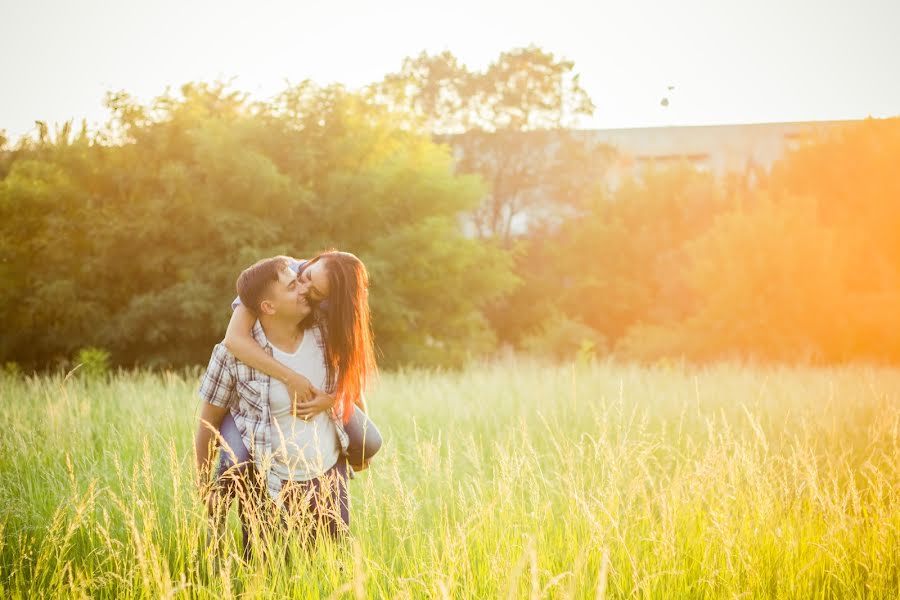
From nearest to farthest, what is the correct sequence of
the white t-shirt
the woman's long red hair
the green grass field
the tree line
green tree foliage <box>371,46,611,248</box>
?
the green grass field → the white t-shirt → the woman's long red hair → the tree line → green tree foliage <box>371,46,611,248</box>

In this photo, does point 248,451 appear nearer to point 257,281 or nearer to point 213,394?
point 213,394

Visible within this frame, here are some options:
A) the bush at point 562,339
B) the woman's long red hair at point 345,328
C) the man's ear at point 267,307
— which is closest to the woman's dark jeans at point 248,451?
the woman's long red hair at point 345,328

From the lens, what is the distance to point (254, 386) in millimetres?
3588

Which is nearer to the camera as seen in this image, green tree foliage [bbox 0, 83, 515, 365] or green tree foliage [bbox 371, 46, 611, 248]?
green tree foliage [bbox 0, 83, 515, 365]

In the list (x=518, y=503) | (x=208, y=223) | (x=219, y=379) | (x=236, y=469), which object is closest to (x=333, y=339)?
(x=219, y=379)

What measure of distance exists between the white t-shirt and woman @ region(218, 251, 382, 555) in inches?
1.9

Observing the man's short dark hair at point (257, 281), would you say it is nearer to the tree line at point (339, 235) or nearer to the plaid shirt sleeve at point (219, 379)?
the plaid shirt sleeve at point (219, 379)

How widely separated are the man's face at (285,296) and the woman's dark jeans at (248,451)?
22.1 inches

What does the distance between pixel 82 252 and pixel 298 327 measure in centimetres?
1736

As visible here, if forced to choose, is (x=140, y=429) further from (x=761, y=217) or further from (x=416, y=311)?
(x=761, y=217)

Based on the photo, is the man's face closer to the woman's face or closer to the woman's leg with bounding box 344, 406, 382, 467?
the woman's face

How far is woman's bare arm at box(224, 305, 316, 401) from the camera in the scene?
3.50 m

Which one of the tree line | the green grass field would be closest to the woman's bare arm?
the green grass field

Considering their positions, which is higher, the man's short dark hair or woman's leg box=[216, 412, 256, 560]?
the man's short dark hair
